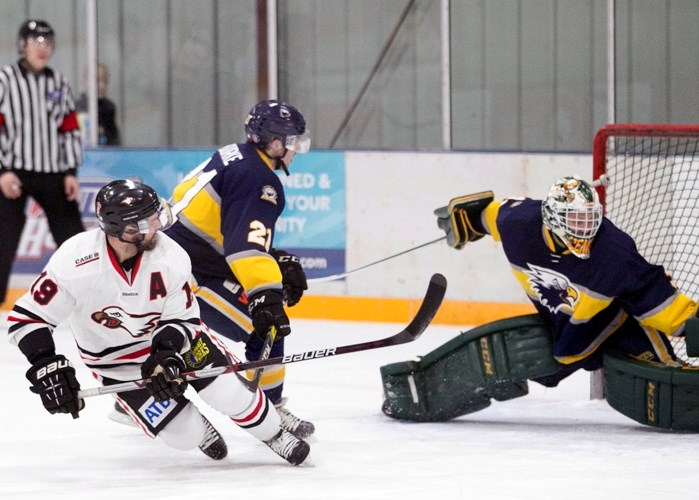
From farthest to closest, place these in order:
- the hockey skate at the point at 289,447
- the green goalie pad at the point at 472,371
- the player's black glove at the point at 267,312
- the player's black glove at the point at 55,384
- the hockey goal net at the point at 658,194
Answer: the hockey goal net at the point at 658,194, the green goalie pad at the point at 472,371, the player's black glove at the point at 267,312, the hockey skate at the point at 289,447, the player's black glove at the point at 55,384

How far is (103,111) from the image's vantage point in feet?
23.3

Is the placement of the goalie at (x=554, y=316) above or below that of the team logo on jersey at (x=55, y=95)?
below

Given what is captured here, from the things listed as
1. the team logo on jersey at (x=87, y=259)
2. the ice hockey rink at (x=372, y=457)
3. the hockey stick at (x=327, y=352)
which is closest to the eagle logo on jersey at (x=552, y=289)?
the ice hockey rink at (x=372, y=457)

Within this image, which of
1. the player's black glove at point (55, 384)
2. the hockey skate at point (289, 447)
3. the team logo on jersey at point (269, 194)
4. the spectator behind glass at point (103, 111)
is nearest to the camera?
the player's black glove at point (55, 384)

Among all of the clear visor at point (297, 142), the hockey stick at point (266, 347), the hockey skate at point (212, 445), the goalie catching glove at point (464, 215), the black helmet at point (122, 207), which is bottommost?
the hockey skate at point (212, 445)

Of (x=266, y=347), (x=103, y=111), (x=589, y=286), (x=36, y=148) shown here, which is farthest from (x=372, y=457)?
(x=103, y=111)

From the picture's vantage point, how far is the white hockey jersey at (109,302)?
3.26 meters

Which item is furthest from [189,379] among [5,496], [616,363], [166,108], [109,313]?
[166,108]

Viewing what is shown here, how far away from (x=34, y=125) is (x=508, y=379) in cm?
299

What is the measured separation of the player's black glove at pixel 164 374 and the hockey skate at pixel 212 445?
0.31 metres

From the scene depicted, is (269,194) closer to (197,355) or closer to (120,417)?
(197,355)

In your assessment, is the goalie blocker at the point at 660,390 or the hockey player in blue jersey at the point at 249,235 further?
the goalie blocker at the point at 660,390

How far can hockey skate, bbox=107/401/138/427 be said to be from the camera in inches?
159

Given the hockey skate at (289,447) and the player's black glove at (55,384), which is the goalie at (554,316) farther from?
the player's black glove at (55,384)
